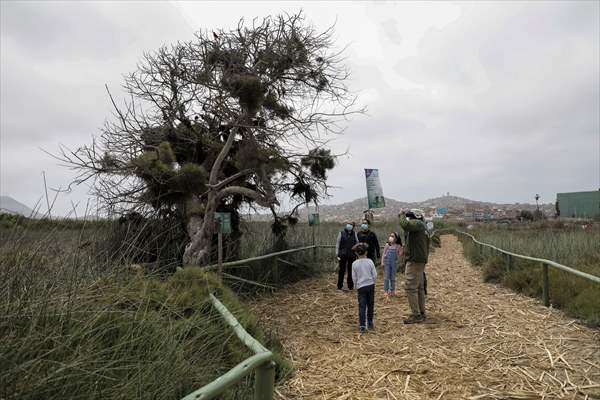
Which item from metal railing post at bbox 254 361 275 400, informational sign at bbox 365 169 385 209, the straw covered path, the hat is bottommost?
the straw covered path

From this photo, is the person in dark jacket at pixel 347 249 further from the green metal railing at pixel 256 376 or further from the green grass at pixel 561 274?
the green metal railing at pixel 256 376

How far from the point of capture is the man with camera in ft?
24.5

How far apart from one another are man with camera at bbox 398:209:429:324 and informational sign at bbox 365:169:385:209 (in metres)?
7.37

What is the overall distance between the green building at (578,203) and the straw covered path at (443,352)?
2259 inches

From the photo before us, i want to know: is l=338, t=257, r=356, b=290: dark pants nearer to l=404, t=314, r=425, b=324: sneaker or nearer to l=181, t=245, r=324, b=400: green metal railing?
l=404, t=314, r=425, b=324: sneaker

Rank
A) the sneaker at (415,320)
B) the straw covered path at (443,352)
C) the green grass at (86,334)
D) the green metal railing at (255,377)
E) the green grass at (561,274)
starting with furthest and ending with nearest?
the sneaker at (415,320)
the green grass at (561,274)
the straw covered path at (443,352)
the green grass at (86,334)
the green metal railing at (255,377)

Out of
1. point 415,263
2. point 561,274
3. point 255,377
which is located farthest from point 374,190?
point 255,377

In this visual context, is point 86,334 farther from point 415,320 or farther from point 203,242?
point 203,242

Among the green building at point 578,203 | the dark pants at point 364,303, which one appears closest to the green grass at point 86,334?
the dark pants at point 364,303

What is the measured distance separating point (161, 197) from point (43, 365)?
25.8ft

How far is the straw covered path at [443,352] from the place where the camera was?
14.3ft

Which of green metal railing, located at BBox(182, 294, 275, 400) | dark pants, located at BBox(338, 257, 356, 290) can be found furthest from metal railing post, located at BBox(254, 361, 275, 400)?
dark pants, located at BBox(338, 257, 356, 290)

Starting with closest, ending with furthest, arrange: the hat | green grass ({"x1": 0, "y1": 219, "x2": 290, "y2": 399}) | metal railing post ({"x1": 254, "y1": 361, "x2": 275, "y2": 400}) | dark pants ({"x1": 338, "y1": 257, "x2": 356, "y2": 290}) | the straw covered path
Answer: green grass ({"x1": 0, "y1": 219, "x2": 290, "y2": 399}), metal railing post ({"x1": 254, "y1": 361, "x2": 275, "y2": 400}), the straw covered path, the hat, dark pants ({"x1": 338, "y1": 257, "x2": 356, "y2": 290})

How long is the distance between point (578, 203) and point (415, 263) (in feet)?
210
